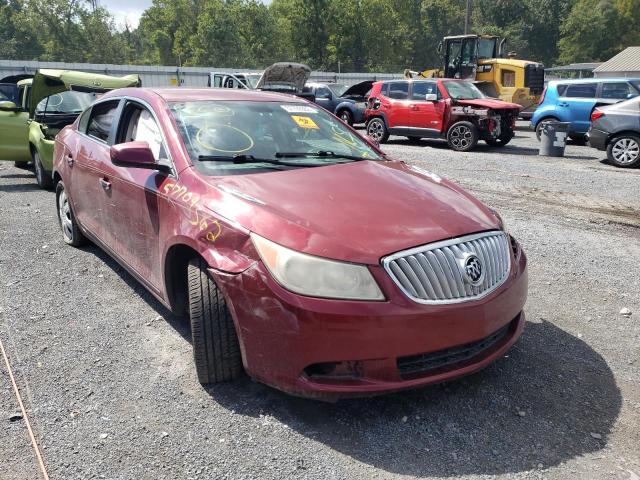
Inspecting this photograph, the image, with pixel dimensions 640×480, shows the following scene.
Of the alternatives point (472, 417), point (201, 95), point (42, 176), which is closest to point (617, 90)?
point (201, 95)

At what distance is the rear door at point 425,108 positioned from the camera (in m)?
13.6

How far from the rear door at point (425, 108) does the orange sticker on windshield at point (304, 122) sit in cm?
1018

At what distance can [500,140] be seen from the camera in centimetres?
1367

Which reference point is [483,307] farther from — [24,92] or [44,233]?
[24,92]

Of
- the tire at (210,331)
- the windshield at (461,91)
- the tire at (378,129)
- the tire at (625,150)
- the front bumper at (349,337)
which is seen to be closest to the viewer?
the front bumper at (349,337)

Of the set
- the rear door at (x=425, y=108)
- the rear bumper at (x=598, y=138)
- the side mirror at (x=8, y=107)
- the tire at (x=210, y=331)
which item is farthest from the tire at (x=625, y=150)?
→ the side mirror at (x=8, y=107)

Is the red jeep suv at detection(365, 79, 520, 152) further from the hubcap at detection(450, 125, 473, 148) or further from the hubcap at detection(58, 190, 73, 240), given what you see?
the hubcap at detection(58, 190, 73, 240)

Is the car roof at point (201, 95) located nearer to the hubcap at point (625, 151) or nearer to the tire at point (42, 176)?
the tire at point (42, 176)

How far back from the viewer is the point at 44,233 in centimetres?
605

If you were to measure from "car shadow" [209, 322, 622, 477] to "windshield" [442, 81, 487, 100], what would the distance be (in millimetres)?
11366

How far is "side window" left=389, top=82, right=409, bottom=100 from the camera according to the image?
1462 centimetres

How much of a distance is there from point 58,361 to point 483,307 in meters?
2.58

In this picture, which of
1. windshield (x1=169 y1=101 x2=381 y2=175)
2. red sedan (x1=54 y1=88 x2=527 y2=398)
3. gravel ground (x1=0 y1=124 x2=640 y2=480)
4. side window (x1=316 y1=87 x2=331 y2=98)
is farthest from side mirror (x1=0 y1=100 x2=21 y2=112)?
side window (x1=316 y1=87 x2=331 y2=98)

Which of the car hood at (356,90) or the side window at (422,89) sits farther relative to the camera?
the car hood at (356,90)
